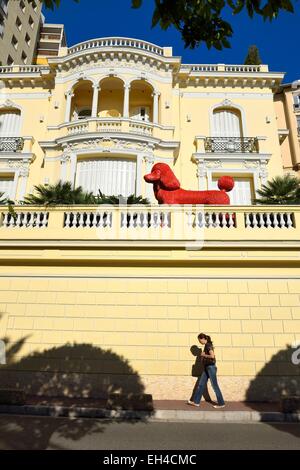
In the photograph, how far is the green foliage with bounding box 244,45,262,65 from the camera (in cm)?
2938

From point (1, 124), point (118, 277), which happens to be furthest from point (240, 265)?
point (1, 124)

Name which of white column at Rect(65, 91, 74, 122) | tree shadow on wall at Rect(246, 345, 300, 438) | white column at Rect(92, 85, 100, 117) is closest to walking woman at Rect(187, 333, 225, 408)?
tree shadow on wall at Rect(246, 345, 300, 438)

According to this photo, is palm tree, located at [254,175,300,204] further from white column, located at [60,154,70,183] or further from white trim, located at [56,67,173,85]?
white trim, located at [56,67,173,85]

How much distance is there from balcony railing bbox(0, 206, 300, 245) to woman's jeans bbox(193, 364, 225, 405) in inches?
116

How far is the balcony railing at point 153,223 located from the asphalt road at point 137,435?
13.1ft

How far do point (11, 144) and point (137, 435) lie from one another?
1573cm

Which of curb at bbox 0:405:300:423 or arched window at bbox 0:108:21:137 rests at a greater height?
arched window at bbox 0:108:21:137

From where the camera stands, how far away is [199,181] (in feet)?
54.2

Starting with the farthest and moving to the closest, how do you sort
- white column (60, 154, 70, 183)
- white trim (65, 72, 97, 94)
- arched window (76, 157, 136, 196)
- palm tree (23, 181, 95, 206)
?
1. white trim (65, 72, 97, 94)
2. white column (60, 154, 70, 183)
3. arched window (76, 157, 136, 196)
4. palm tree (23, 181, 95, 206)

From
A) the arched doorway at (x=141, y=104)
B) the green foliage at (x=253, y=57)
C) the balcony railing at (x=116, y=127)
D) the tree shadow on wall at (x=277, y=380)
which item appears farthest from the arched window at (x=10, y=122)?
the green foliage at (x=253, y=57)

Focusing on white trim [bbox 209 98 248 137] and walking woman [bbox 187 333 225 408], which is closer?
walking woman [bbox 187 333 225 408]

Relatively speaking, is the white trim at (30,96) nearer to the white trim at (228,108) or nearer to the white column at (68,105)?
the white column at (68,105)
